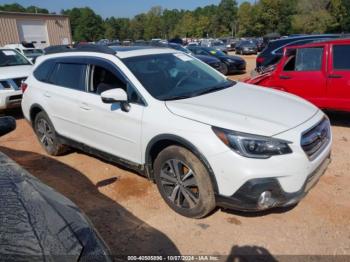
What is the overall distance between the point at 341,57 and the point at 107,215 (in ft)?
15.7

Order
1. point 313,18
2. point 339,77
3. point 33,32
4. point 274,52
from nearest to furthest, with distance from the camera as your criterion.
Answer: point 339,77 → point 274,52 → point 33,32 → point 313,18

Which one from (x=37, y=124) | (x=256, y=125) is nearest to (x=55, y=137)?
(x=37, y=124)

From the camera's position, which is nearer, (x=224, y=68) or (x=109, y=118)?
(x=109, y=118)

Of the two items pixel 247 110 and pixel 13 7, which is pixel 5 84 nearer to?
pixel 247 110

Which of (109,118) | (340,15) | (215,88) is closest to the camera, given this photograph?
(109,118)

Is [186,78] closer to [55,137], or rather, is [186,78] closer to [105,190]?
[105,190]

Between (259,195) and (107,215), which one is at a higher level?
(259,195)

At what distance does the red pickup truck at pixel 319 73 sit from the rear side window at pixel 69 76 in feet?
13.0

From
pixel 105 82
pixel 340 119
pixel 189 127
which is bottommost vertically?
pixel 340 119

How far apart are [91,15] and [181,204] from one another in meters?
106

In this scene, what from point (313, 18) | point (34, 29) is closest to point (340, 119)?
point (34, 29)

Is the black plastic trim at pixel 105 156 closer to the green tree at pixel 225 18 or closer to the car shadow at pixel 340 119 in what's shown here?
the car shadow at pixel 340 119

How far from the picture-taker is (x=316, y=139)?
3271mm

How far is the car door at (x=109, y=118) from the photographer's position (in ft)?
12.1
